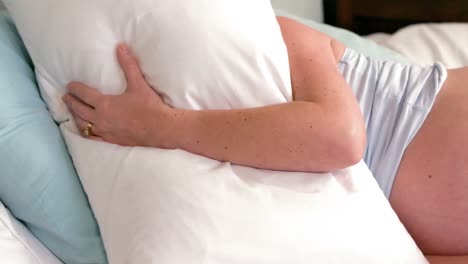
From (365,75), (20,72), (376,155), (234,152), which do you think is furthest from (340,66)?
(20,72)

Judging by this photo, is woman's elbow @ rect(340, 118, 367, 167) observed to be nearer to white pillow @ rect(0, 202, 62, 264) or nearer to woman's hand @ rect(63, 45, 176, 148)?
woman's hand @ rect(63, 45, 176, 148)

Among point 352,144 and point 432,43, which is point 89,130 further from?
point 432,43

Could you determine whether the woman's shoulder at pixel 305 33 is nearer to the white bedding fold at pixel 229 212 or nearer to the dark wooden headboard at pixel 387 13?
the white bedding fold at pixel 229 212

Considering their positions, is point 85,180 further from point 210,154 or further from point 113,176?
point 210,154

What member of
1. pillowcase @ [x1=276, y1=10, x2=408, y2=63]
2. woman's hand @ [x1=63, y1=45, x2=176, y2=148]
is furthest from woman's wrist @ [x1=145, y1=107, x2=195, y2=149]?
pillowcase @ [x1=276, y1=10, x2=408, y2=63]

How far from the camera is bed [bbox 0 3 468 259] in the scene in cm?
140

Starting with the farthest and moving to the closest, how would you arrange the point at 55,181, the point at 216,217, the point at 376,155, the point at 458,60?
the point at 458,60 < the point at 376,155 < the point at 55,181 < the point at 216,217

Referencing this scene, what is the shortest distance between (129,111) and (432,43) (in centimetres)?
95

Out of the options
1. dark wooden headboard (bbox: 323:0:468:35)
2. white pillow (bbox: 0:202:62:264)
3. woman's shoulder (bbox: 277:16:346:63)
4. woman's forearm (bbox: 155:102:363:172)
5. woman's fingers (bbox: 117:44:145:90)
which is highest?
woman's fingers (bbox: 117:44:145:90)

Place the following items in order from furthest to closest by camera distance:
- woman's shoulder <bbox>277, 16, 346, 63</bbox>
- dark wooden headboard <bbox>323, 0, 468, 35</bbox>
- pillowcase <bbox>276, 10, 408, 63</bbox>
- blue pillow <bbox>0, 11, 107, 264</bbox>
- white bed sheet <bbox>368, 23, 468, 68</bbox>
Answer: dark wooden headboard <bbox>323, 0, 468, 35</bbox> → white bed sheet <bbox>368, 23, 468, 68</bbox> → pillowcase <bbox>276, 10, 408, 63</bbox> → woman's shoulder <bbox>277, 16, 346, 63</bbox> → blue pillow <bbox>0, 11, 107, 264</bbox>

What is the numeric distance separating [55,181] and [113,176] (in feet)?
0.35

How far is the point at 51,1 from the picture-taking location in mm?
810

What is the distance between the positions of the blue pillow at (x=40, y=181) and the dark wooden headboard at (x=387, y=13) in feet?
3.78

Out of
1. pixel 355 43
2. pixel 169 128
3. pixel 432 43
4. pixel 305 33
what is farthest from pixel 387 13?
pixel 169 128
